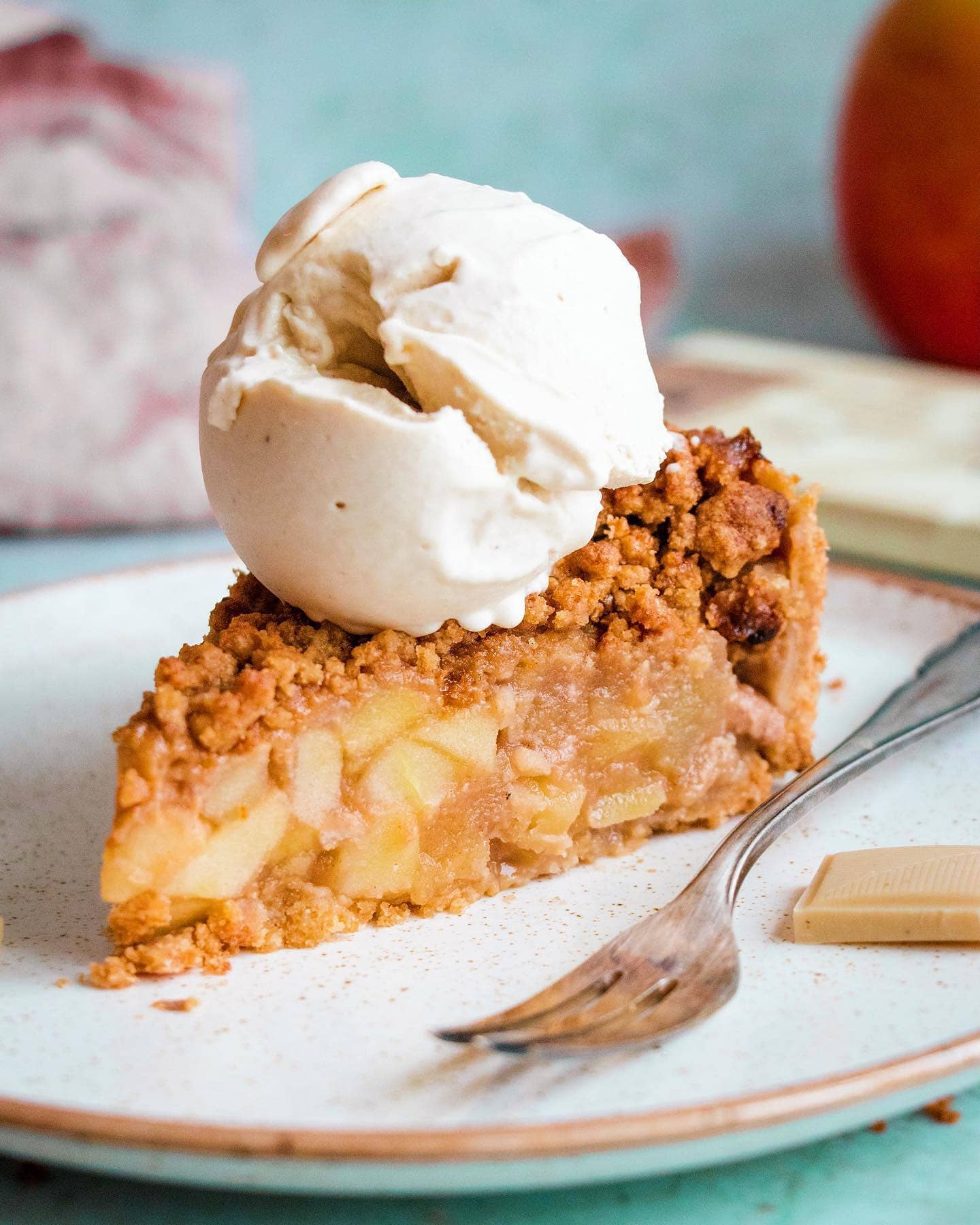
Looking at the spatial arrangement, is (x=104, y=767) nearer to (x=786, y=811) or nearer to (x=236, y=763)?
(x=236, y=763)

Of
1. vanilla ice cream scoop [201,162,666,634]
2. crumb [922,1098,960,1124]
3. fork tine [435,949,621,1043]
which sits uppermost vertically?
vanilla ice cream scoop [201,162,666,634]

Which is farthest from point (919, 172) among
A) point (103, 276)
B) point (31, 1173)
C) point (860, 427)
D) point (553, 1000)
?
point (31, 1173)

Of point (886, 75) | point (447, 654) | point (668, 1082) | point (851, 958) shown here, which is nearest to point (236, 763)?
point (447, 654)

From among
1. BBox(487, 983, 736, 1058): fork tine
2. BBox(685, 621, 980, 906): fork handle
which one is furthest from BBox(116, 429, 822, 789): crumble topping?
BBox(487, 983, 736, 1058): fork tine

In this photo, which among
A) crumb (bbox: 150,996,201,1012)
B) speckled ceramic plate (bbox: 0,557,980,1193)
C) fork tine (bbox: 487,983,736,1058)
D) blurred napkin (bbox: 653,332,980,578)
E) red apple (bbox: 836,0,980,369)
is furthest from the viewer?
red apple (bbox: 836,0,980,369)

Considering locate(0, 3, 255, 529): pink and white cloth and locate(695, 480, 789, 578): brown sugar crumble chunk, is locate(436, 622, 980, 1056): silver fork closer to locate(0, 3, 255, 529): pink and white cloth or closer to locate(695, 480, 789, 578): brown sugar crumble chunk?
locate(695, 480, 789, 578): brown sugar crumble chunk

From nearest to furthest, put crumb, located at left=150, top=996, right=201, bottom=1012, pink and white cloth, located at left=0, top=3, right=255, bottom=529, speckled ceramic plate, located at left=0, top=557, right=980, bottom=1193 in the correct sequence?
speckled ceramic plate, located at left=0, top=557, right=980, bottom=1193 → crumb, located at left=150, top=996, right=201, bottom=1012 → pink and white cloth, located at left=0, top=3, right=255, bottom=529

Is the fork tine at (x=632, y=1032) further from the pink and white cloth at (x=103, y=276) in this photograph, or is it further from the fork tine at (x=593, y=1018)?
the pink and white cloth at (x=103, y=276)
